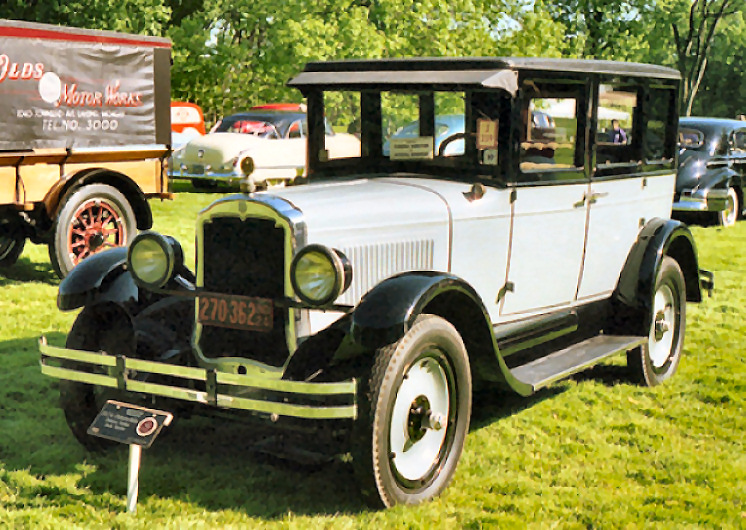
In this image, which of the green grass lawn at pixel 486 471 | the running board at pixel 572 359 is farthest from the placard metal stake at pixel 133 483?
the running board at pixel 572 359

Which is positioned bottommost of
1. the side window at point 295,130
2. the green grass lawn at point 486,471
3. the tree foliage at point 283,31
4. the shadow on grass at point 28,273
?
the shadow on grass at point 28,273

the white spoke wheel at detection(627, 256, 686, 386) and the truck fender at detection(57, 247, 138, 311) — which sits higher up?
the truck fender at detection(57, 247, 138, 311)

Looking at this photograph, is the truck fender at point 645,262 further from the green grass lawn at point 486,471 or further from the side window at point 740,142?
the side window at point 740,142

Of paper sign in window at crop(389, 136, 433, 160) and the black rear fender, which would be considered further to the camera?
the black rear fender

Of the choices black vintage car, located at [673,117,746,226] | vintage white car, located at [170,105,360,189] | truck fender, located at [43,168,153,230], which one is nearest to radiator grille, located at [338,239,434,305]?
truck fender, located at [43,168,153,230]

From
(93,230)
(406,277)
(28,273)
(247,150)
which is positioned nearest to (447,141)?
(406,277)

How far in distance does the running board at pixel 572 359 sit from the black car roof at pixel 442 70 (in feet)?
4.80

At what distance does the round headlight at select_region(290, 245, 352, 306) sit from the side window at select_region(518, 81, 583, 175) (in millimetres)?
1523

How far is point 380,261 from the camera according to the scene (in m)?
4.63

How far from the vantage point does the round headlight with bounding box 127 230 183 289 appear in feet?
15.4

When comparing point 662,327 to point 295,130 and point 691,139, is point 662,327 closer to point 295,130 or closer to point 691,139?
point 691,139

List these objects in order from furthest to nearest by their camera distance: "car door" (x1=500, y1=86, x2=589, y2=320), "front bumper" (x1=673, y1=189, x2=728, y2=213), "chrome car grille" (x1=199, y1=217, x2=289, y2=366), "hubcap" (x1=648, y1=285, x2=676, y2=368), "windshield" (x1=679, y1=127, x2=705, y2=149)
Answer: "windshield" (x1=679, y1=127, x2=705, y2=149) → "front bumper" (x1=673, y1=189, x2=728, y2=213) → "hubcap" (x1=648, y1=285, x2=676, y2=368) → "car door" (x1=500, y1=86, x2=589, y2=320) → "chrome car grille" (x1=199, y1=217, x2=289, y2=366)

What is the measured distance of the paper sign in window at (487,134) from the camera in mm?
5168

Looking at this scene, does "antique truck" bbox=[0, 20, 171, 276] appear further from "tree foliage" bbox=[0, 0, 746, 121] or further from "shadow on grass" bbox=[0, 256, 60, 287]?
"tree foliage" bbox=[0, 0, 746, 121]
